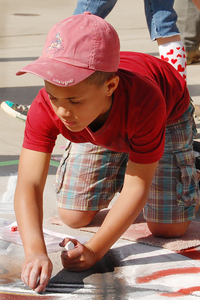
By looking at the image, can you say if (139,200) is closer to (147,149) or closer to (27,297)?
(147,149)

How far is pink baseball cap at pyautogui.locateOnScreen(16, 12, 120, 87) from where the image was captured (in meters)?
1.38

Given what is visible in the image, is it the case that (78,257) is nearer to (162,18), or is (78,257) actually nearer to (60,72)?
(60,72)

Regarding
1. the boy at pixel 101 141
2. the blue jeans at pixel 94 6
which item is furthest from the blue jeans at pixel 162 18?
the boy at pixel 101 141

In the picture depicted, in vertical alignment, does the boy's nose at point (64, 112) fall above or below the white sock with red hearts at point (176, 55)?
above

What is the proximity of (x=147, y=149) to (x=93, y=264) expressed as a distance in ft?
1.64

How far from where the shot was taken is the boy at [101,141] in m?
1.43

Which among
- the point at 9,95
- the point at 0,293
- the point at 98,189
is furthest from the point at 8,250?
the point at 9,95

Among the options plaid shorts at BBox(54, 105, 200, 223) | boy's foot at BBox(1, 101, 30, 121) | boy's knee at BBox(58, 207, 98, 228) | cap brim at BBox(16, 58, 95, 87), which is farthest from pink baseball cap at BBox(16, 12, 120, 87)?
boy's foot at BBox(1, 101, 30, 121)

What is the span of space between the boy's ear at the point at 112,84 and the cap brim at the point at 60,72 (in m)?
0.12

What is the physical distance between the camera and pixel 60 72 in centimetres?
138

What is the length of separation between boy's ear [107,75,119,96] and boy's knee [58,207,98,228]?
79 centimetres

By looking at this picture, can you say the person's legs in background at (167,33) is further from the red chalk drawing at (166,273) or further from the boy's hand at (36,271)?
the boy's hand at (36,271)

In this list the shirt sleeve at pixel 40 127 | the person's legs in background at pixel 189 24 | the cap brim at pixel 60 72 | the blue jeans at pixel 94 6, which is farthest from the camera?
the person's legs in background at pixel 189 24

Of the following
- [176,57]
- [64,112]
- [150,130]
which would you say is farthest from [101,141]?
[176,57]
